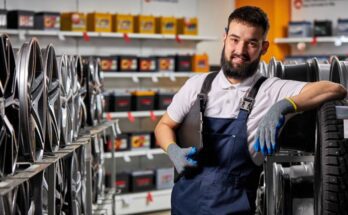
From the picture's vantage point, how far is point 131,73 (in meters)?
7.05

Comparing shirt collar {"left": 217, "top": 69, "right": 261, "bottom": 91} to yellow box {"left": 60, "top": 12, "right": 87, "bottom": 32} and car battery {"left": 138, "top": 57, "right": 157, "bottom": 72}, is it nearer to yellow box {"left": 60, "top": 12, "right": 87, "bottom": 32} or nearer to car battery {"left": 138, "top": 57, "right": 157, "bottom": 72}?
yellow box {"left": 60, "top": 12, "right": 87, "bottom": 32}

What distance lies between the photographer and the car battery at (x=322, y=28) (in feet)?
25.8

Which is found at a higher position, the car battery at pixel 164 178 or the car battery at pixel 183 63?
the car battery at pixel 183 63

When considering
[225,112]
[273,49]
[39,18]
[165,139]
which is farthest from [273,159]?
[273,49]

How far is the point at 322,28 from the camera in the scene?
25.9ft

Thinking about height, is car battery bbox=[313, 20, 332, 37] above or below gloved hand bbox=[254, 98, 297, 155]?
above

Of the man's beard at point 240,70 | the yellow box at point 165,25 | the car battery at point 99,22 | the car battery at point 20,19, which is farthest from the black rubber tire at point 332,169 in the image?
the yellow box at point 165,25

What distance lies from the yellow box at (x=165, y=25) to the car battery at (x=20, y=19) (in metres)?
1.61

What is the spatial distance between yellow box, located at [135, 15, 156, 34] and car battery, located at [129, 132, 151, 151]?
1.23 metres

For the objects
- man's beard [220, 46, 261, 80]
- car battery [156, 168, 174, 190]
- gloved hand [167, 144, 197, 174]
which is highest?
man's beard [220, 46, 261, 80]

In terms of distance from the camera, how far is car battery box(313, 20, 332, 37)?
25.8ft

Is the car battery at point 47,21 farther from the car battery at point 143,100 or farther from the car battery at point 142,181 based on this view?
the car battery at point 142,181

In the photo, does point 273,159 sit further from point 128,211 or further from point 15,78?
point 128,211

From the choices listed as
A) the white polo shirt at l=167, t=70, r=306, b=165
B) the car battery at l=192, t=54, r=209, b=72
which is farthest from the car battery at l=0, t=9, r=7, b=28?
the white polo shirt at l=167, t=70, r=306, b=165
